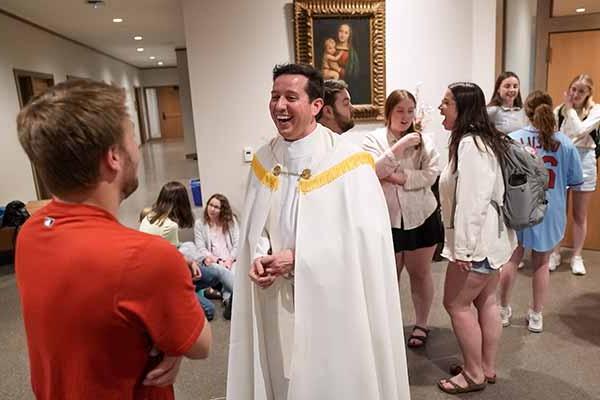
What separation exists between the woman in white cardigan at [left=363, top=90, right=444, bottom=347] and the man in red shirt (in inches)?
66.2

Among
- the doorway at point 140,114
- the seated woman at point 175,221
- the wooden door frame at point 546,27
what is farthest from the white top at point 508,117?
the doorway at point 140,114

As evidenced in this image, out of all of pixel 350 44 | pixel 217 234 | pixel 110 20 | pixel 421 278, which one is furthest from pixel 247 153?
pixel 110 20

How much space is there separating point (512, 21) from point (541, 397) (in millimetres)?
3491

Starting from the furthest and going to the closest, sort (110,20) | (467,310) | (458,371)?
(110,20) < (458,371) < (467,310)

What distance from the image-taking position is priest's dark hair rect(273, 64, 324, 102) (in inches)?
63.4

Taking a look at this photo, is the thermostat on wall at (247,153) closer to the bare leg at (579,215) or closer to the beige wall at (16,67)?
the beige wall at (16,67)

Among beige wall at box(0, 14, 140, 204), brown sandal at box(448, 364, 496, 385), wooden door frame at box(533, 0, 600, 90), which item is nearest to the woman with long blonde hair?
wooden door frame at box(533, 0, 600, 90)

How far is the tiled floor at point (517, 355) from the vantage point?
2.34m

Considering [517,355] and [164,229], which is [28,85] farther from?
[517,355]

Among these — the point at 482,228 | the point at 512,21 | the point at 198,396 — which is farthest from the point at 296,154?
the point at 512,21

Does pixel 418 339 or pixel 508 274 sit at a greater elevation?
pixel 508 274

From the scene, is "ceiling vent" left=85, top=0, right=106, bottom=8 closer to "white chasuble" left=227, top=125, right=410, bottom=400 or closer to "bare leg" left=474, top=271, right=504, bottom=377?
"white chasuble" left=227, top=125, right=410, bottom=400

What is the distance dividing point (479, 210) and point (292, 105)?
913mm

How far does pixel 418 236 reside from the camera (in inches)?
100
